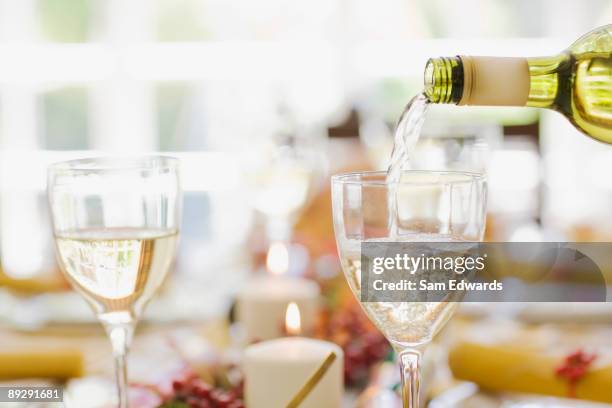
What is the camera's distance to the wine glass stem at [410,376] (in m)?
0.59

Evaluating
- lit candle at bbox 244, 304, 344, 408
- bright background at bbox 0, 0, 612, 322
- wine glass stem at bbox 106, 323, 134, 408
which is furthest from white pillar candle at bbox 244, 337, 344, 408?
bright background at bbox 0, 0, 612, 322

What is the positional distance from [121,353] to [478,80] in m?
0.37

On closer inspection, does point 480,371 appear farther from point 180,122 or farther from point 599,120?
point 180,122

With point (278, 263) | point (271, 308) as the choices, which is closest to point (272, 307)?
point (271, 308)

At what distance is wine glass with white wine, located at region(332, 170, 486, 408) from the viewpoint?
575 millimetres

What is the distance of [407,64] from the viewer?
A: 14.3 feet

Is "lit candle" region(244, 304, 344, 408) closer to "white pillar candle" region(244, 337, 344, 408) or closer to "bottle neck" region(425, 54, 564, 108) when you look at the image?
"white pillar candle" region(244, 337, 344, 408)

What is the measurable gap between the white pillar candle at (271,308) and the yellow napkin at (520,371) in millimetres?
226

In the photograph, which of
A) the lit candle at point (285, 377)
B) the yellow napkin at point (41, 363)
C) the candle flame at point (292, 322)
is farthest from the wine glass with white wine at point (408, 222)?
the yellow napkin at point (41, 363)

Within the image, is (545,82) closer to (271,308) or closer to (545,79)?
(545,79)

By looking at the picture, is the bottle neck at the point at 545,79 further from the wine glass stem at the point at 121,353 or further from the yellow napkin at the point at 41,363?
the yellow napkin at the point at 41,363

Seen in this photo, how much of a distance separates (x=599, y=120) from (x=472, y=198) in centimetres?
29

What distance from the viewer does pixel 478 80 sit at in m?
0.63

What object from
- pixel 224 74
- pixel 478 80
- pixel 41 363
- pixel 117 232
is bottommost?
pixel 41 363
